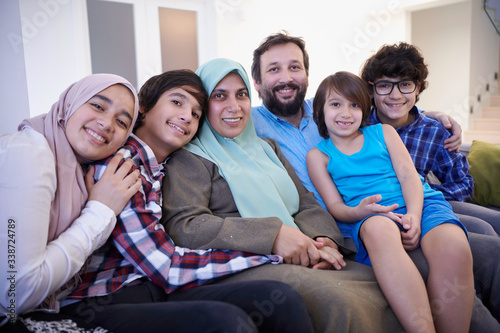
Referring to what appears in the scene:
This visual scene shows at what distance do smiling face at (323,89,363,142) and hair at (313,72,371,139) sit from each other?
0.07ft

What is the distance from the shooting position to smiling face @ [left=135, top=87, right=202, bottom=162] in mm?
1573

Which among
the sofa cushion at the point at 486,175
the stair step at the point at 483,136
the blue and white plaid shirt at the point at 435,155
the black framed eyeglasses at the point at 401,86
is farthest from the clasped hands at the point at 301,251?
the stair step at the point at 483,136

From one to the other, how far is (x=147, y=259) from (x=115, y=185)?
0.28m

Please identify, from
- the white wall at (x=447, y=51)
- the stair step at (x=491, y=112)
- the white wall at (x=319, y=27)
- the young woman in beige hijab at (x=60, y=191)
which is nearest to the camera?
the young woman in beige hijab at (x=60, y=191)

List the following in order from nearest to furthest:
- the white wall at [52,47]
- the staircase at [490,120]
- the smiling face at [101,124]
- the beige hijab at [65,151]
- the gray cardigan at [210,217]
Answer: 1. the beige hijab at [65,151]
2. the smiling face at [101,124]
3. the gray cardigan at [210,217]
4. the white wall at [52,47]
5. the staircase at [490,120]

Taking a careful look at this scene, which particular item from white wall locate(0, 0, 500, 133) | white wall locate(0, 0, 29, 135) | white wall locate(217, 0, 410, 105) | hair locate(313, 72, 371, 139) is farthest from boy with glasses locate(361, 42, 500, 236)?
white wall locate(217, 0, 410, 105)

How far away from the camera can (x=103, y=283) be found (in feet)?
4.11

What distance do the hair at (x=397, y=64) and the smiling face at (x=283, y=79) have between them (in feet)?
1.46

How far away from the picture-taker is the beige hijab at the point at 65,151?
3.73 feet

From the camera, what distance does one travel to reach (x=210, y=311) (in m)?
1.00

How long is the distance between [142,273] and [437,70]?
8.21 metres

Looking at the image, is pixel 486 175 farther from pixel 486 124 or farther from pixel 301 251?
pixel 486 124

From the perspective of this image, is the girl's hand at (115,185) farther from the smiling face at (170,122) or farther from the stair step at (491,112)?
the stair step at (491,112)

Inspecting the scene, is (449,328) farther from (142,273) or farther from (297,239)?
(142,273)
